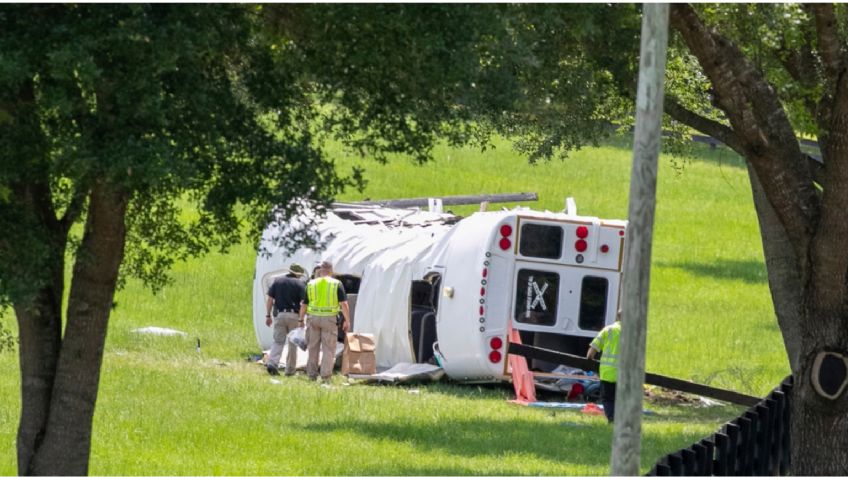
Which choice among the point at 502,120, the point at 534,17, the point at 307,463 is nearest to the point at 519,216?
the point at 502,120

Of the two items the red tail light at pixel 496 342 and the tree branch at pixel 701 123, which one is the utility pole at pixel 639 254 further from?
the red tail light at pixel 496 342

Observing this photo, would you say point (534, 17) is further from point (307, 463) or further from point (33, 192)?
point (307, 463)

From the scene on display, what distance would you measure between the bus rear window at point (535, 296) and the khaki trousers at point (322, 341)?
272 centimetres

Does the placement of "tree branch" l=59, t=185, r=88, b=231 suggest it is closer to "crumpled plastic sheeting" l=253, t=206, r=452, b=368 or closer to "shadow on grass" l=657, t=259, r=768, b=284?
"crumpled plastic sheeting" l=253, t=206, r=452, b=368

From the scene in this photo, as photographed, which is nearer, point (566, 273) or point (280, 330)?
point (566, 273)

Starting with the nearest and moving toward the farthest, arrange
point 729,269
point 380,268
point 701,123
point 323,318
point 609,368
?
point 701,123
point 609,368
point 323,318
point 380,268
point 729,269

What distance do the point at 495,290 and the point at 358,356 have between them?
111 inches

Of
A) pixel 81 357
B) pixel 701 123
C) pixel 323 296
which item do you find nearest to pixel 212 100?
pixel 81 357

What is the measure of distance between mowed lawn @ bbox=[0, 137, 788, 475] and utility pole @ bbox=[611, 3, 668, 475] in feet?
21.1

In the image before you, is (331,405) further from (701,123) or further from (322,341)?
(701,123)

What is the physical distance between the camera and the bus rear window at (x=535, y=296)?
809 inches

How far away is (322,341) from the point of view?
21.3 metres

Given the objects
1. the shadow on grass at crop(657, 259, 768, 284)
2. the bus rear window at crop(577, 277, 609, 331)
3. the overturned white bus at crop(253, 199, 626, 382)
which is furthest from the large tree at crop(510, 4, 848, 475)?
the shadow on grass at crop(657, 259, 768, 284)

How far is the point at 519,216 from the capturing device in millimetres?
20578
